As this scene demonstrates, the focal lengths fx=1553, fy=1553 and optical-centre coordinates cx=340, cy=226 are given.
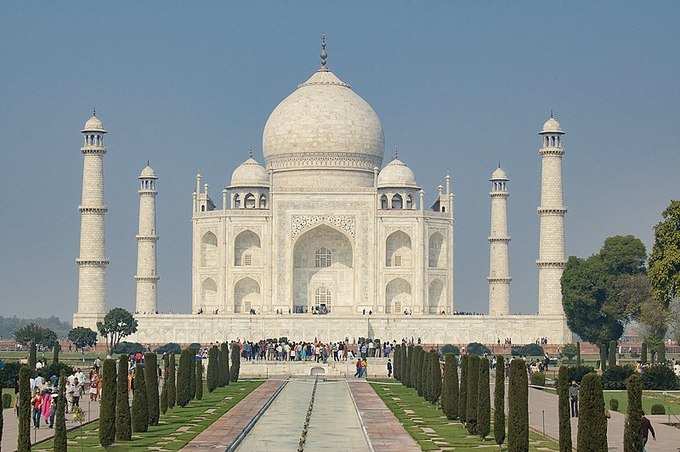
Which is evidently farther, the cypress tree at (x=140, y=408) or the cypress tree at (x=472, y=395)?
the cypress tree at (x=140, y=408)

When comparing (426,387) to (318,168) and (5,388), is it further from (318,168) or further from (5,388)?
(318,168)

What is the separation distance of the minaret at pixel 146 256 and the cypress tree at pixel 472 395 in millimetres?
33345

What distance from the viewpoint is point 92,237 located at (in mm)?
52844

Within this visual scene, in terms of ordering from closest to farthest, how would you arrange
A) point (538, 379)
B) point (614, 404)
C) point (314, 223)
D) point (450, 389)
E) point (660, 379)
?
point (450, 389) → point (614, 404) → point (660, 379) → point (538, 379) → point (314, 223)

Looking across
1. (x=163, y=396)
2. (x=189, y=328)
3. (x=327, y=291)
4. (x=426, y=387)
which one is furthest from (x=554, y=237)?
(x=163, y=396)

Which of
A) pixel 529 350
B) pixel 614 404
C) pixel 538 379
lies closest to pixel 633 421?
pixel 614 404

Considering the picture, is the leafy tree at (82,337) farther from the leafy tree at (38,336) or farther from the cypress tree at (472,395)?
the cypress tree at (472,395)

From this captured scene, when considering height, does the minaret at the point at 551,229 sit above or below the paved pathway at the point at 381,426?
above

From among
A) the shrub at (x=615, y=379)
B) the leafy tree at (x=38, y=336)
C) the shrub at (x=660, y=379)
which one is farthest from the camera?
the leafy tree at (x=38, y=336)

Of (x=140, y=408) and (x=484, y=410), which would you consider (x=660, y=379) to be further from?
(x=140, y=408)

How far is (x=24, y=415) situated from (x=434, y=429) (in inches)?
266

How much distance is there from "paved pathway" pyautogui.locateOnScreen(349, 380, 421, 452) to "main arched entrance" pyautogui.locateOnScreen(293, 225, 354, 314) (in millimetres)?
22635

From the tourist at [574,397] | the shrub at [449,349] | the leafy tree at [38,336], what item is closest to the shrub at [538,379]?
the tourist at [574,397]

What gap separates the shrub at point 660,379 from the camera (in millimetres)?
30641
